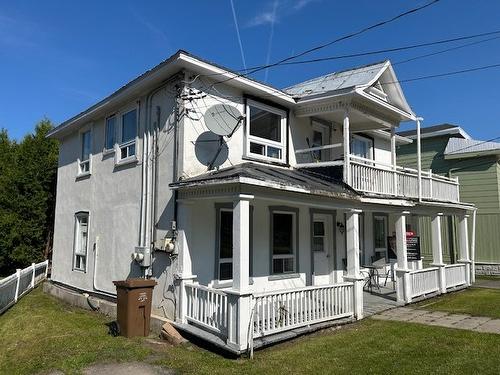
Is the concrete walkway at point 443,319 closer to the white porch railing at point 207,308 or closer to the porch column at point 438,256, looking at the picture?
the porch column at point 438,256

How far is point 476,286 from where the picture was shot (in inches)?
611

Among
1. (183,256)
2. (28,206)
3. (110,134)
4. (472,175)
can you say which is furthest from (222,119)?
(472,175)

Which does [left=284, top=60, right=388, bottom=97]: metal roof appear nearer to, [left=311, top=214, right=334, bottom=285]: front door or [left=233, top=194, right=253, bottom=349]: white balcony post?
[left=311, top=214, right=334, bottom=285]: front door

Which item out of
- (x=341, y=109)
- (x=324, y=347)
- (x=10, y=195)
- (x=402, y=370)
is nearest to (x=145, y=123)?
(x=341, y=109)

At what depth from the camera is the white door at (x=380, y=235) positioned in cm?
1512

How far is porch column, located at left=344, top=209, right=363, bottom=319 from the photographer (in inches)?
390

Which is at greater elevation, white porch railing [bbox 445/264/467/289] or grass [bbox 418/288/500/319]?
white porch railing [bbox 445/264/467/289]

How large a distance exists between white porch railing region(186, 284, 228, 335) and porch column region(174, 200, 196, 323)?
0.11m

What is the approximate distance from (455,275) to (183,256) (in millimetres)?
10421

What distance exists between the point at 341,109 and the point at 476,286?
9.38 meters

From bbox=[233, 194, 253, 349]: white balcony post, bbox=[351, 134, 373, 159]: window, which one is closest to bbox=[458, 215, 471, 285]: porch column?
bbox=[351, 134, 373, 159]: window

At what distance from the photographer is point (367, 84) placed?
37.4ft

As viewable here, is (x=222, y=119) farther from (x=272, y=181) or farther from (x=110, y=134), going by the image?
(x=110, y=134)

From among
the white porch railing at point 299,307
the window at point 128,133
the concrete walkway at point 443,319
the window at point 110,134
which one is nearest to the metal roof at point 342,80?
the window at point 128,133
